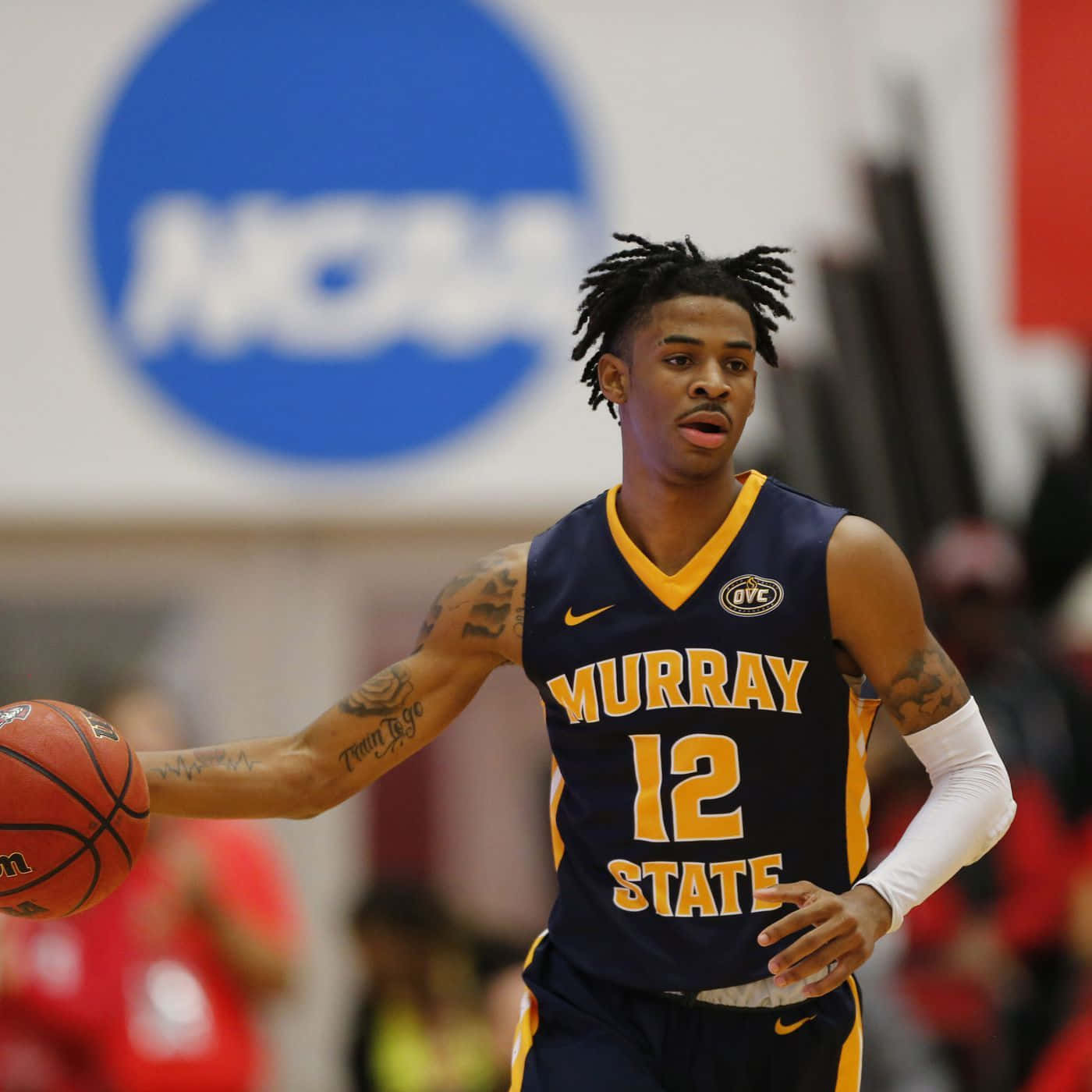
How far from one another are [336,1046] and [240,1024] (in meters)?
2.97

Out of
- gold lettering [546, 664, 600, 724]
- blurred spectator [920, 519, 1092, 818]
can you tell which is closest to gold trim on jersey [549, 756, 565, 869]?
gold lettering [546, 664, 600, 724]

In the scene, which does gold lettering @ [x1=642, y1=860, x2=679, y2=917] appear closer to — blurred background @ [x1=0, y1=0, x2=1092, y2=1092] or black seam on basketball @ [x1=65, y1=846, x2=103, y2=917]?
black seam on basketball @ [x1=65, y1=846, x2=103, y2=917]

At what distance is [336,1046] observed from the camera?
983cm

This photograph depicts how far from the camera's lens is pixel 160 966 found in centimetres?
686

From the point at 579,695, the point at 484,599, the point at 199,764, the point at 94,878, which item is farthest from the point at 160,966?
the point at 579,695

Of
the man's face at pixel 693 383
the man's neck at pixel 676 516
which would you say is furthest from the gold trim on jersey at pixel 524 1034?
the man's face at pixel 693 383

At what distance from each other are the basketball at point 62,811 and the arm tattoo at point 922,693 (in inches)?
61.1

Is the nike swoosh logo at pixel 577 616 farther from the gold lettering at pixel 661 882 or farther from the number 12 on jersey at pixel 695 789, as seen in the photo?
the gold lettering at pixel 661 882

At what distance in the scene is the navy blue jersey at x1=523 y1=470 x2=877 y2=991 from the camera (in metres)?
3.73

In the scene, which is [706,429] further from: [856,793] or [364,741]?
[364,741]

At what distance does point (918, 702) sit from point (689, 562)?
21.1 inches

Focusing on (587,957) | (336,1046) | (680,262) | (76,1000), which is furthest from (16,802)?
(336,1046)

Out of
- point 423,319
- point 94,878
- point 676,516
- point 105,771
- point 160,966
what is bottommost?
point 160,966

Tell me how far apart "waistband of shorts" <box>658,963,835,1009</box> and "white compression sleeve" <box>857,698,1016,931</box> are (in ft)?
1.00
